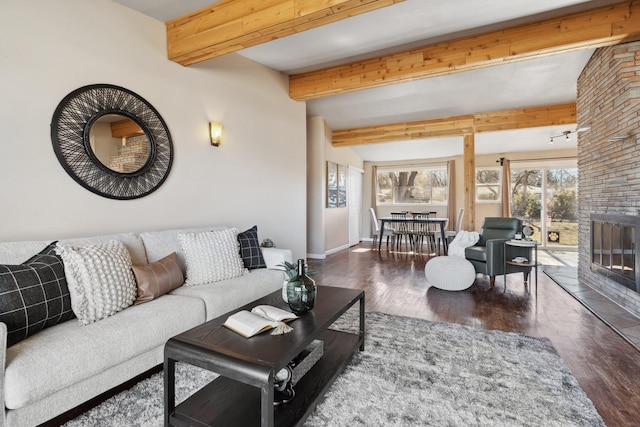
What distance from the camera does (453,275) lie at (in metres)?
3.66

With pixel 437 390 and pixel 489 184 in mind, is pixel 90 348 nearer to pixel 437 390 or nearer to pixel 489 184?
pixel 437 390

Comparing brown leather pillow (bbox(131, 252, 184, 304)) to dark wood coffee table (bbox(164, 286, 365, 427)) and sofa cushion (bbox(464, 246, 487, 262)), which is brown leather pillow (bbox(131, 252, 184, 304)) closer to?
dark wood coffee table (bbox(164, 286, 365, 427))

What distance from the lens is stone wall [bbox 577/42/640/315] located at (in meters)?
2.92

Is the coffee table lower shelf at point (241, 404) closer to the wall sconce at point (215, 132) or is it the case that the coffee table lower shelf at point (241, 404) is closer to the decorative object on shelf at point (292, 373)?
the decorative object on shelf at point (292, 373)

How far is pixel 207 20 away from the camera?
2.69 metres

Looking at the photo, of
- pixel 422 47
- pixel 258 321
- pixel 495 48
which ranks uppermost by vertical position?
pixel 422 47

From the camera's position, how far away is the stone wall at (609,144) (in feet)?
9.57

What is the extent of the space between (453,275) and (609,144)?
2.19 m

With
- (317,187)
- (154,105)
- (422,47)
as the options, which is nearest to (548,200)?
(317,187)

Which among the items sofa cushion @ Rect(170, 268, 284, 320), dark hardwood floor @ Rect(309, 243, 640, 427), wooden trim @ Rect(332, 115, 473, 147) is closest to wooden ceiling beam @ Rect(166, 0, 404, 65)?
sofa cushion @ Rect(170, 268, 284, 320)

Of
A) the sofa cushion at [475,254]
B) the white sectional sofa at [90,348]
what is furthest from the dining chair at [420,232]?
the white sectional sofa at [90,348]

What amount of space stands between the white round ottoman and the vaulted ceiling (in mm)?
2259

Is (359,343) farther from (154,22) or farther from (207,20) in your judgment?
(154,22)

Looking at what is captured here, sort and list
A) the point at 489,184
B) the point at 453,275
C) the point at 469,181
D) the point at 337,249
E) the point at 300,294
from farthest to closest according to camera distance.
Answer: the point at 489,184 → the point at 337,249 → the point at 469,181 → the point at 453,275 → the point at 300,294
